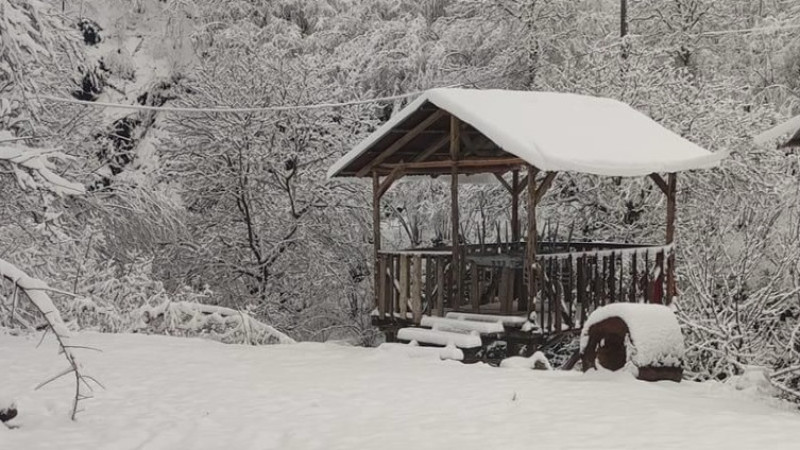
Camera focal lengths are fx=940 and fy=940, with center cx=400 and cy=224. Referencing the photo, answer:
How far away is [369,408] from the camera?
27.1 feet

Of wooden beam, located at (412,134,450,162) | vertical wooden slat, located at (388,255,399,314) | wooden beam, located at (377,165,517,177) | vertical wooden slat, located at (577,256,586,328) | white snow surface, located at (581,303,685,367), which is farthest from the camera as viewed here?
wooden beam, located at (377,165,517,177)

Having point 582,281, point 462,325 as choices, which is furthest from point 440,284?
point 582,281

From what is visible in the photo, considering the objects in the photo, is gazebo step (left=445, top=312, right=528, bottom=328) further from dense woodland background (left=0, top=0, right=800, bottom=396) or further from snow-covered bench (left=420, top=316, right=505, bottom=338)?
dense woodland background (left=0, top=0, right=800, bottom=396)

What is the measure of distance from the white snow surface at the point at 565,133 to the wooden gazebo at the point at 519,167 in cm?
2

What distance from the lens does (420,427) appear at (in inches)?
293

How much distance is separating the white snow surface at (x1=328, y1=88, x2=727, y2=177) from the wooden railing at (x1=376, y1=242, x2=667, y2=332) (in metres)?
1.51

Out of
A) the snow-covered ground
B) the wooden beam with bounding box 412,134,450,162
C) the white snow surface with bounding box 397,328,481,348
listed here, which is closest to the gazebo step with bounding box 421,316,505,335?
the white snow surface with bounding box 397,328,481,348

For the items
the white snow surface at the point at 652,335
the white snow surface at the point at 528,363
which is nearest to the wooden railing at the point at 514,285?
the white snow surface at the point at 528,363

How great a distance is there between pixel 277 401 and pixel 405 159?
809 cm

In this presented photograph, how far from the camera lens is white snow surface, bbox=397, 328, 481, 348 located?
1255 centimetres

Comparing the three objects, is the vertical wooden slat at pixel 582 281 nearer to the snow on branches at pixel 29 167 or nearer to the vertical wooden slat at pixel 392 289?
the vertical wooden slat at pixel 392 289

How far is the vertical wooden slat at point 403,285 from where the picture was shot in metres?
14.1

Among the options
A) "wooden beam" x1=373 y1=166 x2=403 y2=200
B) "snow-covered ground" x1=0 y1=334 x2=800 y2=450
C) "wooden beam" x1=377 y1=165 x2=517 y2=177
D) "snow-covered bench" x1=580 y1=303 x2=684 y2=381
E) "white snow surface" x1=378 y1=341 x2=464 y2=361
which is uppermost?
"wooden beam" x1=377 y1=165 x2=517 y2=177

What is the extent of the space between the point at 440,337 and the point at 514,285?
2.54m
